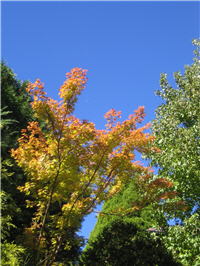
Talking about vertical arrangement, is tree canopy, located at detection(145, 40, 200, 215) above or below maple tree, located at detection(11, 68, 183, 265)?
above

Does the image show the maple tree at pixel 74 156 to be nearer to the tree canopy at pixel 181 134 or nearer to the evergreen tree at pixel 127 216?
the tree canopy at pixel 181 134

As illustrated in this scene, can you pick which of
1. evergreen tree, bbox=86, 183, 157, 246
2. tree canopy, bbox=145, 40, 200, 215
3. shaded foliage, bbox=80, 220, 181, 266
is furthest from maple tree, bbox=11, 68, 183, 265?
evergreen tree, bbox=86, 183, 157, 246

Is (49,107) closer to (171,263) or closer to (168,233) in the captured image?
(171,263)

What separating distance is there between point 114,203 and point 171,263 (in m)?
6.73

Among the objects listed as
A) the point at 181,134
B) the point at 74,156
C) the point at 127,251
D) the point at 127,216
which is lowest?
the point at 127,251

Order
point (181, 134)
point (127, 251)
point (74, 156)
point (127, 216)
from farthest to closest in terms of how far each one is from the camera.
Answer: point (127, 216)
point (181, 134)
point (127, 251)
point (74, 156)

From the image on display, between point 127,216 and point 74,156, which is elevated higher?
point 127,216

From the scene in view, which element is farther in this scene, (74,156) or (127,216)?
(127,216)

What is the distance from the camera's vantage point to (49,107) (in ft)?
15.1

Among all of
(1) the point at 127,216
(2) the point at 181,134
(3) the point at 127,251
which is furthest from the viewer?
(1) the point at 127,216

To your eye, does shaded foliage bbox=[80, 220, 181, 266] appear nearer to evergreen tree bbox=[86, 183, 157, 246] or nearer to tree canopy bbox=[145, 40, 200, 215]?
tree canopy bbox=[145, 40, 200, 215]

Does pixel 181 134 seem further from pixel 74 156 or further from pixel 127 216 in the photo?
pixel 74 156

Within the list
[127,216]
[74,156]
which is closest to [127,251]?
[74,156]

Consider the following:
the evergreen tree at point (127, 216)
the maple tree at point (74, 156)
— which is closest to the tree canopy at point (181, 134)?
the maple tree at point (74, 156)
